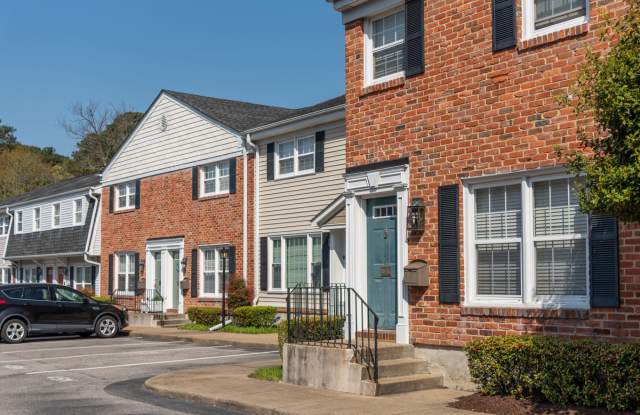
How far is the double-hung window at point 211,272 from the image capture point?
2475 centimetres

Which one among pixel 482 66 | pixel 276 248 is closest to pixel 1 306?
pixel 276 248

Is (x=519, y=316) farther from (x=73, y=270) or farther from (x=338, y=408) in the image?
(x=73, y=270)

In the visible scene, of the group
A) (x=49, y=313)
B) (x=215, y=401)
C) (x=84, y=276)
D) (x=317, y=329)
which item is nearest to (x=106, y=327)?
(x=49, y=313)

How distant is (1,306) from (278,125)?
28.5 ft

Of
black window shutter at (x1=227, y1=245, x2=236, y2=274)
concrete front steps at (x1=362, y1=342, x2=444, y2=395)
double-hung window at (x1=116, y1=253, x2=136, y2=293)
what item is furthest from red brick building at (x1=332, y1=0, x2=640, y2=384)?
double-hung window at (x1=116, y1=253, x2=136, y2=293)

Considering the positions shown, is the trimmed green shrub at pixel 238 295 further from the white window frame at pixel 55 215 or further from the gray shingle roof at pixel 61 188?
the white window frame at pixel 55 215

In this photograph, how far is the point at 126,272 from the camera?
2981 cm

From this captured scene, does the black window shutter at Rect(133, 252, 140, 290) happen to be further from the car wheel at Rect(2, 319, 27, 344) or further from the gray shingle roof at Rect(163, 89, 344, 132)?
the car wheel at Rect(2, 319, 27, 344)

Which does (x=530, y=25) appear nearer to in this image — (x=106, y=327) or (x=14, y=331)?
(x=106, y=327)

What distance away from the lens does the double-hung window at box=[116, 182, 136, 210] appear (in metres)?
30.0

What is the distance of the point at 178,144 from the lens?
27.1 meters

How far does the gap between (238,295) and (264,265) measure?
117 cm

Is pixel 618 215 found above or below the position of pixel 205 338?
above

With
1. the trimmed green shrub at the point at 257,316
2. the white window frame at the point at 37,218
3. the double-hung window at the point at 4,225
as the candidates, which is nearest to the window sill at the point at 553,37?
the trimmed green shrub at the point at 257,316
